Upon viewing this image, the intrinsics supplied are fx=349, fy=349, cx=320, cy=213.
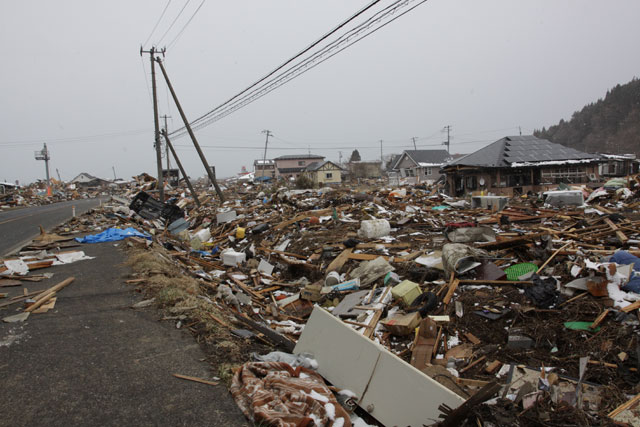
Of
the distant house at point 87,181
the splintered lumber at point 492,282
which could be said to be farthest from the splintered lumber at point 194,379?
the distant house at point 87,181

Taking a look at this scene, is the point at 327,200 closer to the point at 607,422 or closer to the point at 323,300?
the point at 323,300

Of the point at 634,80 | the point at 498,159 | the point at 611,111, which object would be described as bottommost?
the point at 498,159

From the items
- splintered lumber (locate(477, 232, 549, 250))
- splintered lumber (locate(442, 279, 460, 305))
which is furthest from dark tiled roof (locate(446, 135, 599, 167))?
splintered lumber (locate(442, 279, 460, 305))

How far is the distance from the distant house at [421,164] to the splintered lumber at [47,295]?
39.2m

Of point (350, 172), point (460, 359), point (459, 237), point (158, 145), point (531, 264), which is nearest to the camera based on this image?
point (460, 359)

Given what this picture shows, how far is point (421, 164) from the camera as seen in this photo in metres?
43.5

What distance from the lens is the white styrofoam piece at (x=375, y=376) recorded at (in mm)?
3199

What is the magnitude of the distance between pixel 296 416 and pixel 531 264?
5.41 m

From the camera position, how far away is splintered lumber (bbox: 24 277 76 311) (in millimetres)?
5013

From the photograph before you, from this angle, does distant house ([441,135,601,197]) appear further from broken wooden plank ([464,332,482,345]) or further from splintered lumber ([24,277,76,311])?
splintered lumber ([24,277,76,311])

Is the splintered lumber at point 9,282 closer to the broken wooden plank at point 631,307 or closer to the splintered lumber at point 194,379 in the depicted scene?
the splintered lumber at point 194,379

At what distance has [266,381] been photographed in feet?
10.4

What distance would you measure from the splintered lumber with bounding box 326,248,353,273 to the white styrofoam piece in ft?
13.9

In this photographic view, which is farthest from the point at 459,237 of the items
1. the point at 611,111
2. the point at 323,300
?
the point at 611,111
